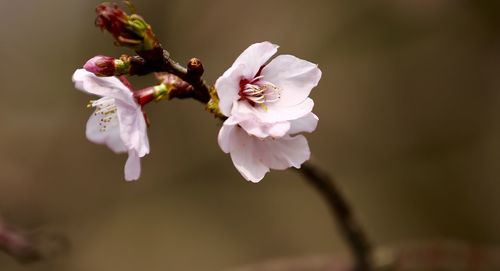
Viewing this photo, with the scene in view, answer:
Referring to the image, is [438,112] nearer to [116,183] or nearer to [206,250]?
[206,250]

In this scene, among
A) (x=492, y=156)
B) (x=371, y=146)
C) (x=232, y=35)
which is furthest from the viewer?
(x=232, y=35)

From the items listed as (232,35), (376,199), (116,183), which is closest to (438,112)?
(376,199)

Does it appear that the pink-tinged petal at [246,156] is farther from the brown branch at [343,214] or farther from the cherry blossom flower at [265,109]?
the brown branch at [343,214]

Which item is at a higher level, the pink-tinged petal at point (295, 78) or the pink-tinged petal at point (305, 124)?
the pink-tinged petal at point (295, 78)

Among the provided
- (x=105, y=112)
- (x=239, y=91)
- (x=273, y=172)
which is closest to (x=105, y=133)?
(x=105, y=112)

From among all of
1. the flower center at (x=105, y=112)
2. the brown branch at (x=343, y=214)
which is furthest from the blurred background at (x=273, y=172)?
the flower center at (x=105, y=112)

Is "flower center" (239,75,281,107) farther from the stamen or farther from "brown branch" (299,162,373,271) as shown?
"brown branch" (299,162,373,271)
